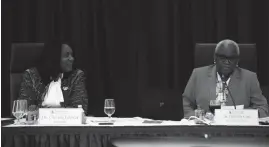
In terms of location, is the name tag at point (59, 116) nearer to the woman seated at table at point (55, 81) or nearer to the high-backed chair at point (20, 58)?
the woman seated at table at point (55, 81)

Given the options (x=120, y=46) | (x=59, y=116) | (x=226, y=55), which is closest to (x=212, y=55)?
(x=226, y=55)

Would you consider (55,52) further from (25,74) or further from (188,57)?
(188,57)

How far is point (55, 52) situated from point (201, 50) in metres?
0.98

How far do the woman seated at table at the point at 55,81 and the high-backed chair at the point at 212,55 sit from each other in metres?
0.80

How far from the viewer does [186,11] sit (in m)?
3.38

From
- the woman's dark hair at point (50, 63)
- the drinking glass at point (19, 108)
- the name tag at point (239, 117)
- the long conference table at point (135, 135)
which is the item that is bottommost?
the long conference table at point (135, 135)

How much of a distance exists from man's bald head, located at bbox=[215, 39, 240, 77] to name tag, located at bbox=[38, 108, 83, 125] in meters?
0.96

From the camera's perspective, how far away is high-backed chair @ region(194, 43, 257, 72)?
2.64 m

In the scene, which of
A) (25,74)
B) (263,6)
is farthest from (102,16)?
(263,6)

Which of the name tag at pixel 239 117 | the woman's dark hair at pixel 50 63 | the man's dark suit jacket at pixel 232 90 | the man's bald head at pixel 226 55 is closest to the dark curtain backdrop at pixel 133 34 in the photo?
the woman's dark hair at pixel 50 63

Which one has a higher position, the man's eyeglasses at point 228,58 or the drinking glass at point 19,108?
the man's eyeglasses at point 228,58

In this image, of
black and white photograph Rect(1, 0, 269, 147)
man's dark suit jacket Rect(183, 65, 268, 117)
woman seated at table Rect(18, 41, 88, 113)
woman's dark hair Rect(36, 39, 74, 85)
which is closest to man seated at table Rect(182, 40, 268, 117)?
man's dark suit jacket Rect(183, 65, 268, 117)

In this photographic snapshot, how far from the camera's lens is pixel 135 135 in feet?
5.98

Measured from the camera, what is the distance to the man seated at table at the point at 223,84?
7.96ft
